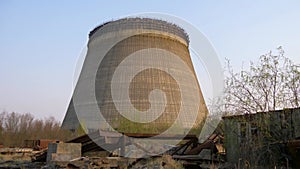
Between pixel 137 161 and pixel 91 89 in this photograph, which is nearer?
pixel 137 161

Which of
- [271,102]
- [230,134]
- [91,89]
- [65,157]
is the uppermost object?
[91,89]

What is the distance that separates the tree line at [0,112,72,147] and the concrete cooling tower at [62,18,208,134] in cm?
255

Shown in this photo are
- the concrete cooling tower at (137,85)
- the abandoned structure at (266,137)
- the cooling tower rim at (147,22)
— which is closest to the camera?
the abandoned structure at (266,137)

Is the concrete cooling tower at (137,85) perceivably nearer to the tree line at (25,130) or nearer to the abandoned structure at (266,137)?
the tree line at (25,130)

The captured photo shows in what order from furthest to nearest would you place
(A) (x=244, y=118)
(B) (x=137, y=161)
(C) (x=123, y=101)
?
(C) (x=123, y=101)
(A) (x=244, y=118)
(B) (x=137, y=161)

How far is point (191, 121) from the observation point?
21.3 meters

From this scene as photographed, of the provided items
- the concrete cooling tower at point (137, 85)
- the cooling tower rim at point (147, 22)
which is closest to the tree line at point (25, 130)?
the concrete cooling tower at point (137, 85)

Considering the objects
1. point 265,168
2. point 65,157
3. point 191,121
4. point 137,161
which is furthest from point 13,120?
point 265,168

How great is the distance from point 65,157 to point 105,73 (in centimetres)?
1379

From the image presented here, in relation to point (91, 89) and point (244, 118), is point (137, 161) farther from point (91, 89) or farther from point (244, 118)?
point (91, 89)

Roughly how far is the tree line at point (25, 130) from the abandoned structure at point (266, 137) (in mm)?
16888

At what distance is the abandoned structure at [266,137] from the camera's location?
7066mm

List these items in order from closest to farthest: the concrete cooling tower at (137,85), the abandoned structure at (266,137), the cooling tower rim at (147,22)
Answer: the abandoned structure at (266,137)
the concrete cooling tower at (137,85)
the cooling tower rim at (147,22)

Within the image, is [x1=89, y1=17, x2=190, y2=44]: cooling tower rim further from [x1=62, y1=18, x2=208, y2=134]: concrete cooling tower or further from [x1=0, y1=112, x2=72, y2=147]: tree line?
[x1=0, y1=112, x2=72, y2=147]: tree line
